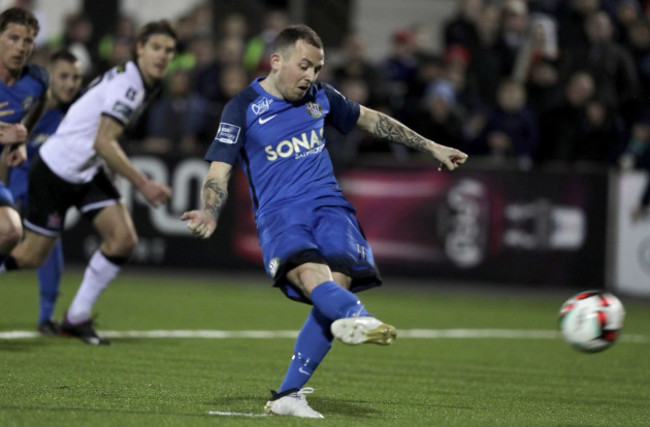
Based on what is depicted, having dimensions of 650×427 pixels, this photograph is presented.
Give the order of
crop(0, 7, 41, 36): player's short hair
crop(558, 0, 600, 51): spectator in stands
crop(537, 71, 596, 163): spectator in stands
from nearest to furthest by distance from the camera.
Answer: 1. crop(0, 7, 41, 36): player's short hair
2. crop(537, 71, 596, 163): spectator in stands
3. crop(558, 0, 600, 51): spectator in stands

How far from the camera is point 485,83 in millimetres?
17984

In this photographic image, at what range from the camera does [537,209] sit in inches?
610

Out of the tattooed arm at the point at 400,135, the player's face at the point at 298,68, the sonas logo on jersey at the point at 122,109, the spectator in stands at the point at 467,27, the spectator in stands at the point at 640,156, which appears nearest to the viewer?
the player's face at the point at 298,68

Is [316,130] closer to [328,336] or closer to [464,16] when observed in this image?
[328,336]

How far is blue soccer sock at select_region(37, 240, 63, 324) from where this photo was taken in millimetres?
10016

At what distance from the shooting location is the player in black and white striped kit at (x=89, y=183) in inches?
365

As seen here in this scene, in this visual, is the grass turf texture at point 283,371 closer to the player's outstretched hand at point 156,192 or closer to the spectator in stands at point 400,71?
the player's outstretched hand at point 156,192

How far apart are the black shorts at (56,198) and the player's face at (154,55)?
39.3 inches

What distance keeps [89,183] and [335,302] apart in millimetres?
4458

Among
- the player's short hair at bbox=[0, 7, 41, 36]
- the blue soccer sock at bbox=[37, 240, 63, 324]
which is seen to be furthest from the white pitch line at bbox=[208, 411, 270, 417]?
the blue soccer sock at bbox=[37, 240, 63, 324]

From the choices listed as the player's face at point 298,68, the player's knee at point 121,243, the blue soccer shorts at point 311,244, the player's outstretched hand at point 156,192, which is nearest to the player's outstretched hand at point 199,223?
the blue soccer shorts at point 311,244

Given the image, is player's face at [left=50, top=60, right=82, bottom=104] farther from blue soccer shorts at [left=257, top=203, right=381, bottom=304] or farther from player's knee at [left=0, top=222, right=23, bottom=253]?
blue soccer shorts at [left=257, top=203, right=381, bottom=304]

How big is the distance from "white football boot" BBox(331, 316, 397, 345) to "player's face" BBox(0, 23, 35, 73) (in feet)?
13.5

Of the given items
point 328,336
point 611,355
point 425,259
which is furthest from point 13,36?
point 425,259
